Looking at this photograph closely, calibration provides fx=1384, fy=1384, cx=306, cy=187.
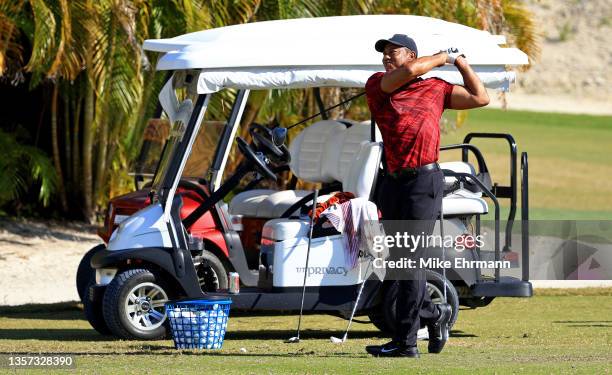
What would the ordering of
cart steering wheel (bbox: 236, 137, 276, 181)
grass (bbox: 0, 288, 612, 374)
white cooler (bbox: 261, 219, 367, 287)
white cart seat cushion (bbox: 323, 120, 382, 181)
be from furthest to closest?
white cart seat cushion (bbox: 323, 120, 382, 181)
cart steering wheel (bbox: 236, 137, 276, 181)
white cooler (bbox: 261, 219, 367, 287)
grass (bbox: 0, 288, 612, 374)

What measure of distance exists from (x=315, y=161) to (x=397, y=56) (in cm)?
277

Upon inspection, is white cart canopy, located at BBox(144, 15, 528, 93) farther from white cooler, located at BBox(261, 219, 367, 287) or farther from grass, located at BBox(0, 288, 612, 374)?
grass, located at BBox(0, 288, 612, 374)

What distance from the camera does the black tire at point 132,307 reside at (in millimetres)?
9031

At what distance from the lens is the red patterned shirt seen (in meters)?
7.57

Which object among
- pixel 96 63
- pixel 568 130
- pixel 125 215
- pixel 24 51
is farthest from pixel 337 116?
pixel 568 130

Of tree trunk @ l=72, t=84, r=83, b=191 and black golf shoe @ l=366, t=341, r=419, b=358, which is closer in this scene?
black golf shoe @ l=366, t=341, r=419, b=358

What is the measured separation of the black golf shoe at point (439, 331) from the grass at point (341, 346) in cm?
7

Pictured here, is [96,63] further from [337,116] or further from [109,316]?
[109,316]

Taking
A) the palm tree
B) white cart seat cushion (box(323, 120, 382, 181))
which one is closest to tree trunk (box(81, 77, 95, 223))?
the palm tree

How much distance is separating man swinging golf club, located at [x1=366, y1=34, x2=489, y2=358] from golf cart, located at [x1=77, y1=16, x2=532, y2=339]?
42.3 inches

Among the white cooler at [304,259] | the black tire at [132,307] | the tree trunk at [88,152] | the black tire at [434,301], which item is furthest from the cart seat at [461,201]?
the tree trunk at [88,152]

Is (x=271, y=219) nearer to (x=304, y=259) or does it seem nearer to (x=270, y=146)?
(x=270, y=146)

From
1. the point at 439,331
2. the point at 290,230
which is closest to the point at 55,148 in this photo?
the point at 290,230

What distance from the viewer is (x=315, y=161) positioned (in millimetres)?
10289
